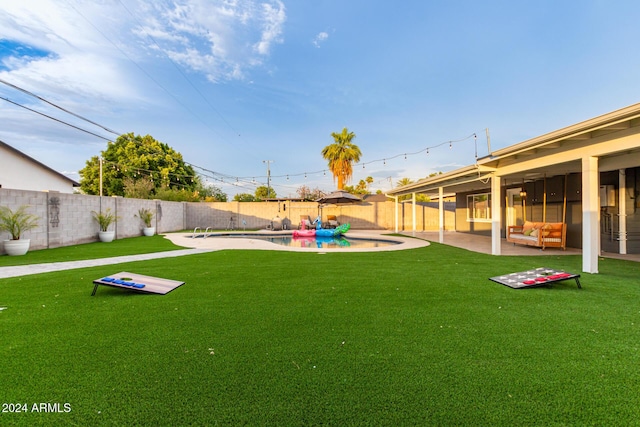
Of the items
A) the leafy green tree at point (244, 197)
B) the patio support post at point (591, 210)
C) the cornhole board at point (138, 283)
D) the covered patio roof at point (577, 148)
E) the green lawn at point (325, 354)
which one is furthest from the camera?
the leafy green tree at point (244, 197)

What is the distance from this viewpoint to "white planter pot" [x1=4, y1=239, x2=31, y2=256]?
8453 mm

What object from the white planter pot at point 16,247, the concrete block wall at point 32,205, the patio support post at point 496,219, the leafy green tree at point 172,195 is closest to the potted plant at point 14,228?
the white planter pot at point 16,247

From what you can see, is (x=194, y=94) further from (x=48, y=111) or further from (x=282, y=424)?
(x=282, y=424)

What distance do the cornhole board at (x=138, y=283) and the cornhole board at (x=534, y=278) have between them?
5.56 m

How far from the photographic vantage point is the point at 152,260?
25.8 ft

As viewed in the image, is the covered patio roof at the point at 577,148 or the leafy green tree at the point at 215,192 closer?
the covered patio roof at the point at 577,148

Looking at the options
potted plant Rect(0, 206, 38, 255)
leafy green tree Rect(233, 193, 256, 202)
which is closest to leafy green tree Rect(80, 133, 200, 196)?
leafy green tree Rect(233, 193, 256, 202)

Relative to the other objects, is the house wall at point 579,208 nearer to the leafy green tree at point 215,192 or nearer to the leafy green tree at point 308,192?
the leafy green tree at point 308,192

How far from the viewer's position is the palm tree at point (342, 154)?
2353 centimetres

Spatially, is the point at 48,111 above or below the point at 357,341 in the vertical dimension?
above

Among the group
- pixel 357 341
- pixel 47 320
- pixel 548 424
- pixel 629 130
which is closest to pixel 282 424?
pixel 357 341

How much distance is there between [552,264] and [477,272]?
255 centimetres

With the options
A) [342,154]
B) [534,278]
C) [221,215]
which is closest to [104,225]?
[221,215]

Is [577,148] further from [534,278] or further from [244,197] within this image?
[244,197]
